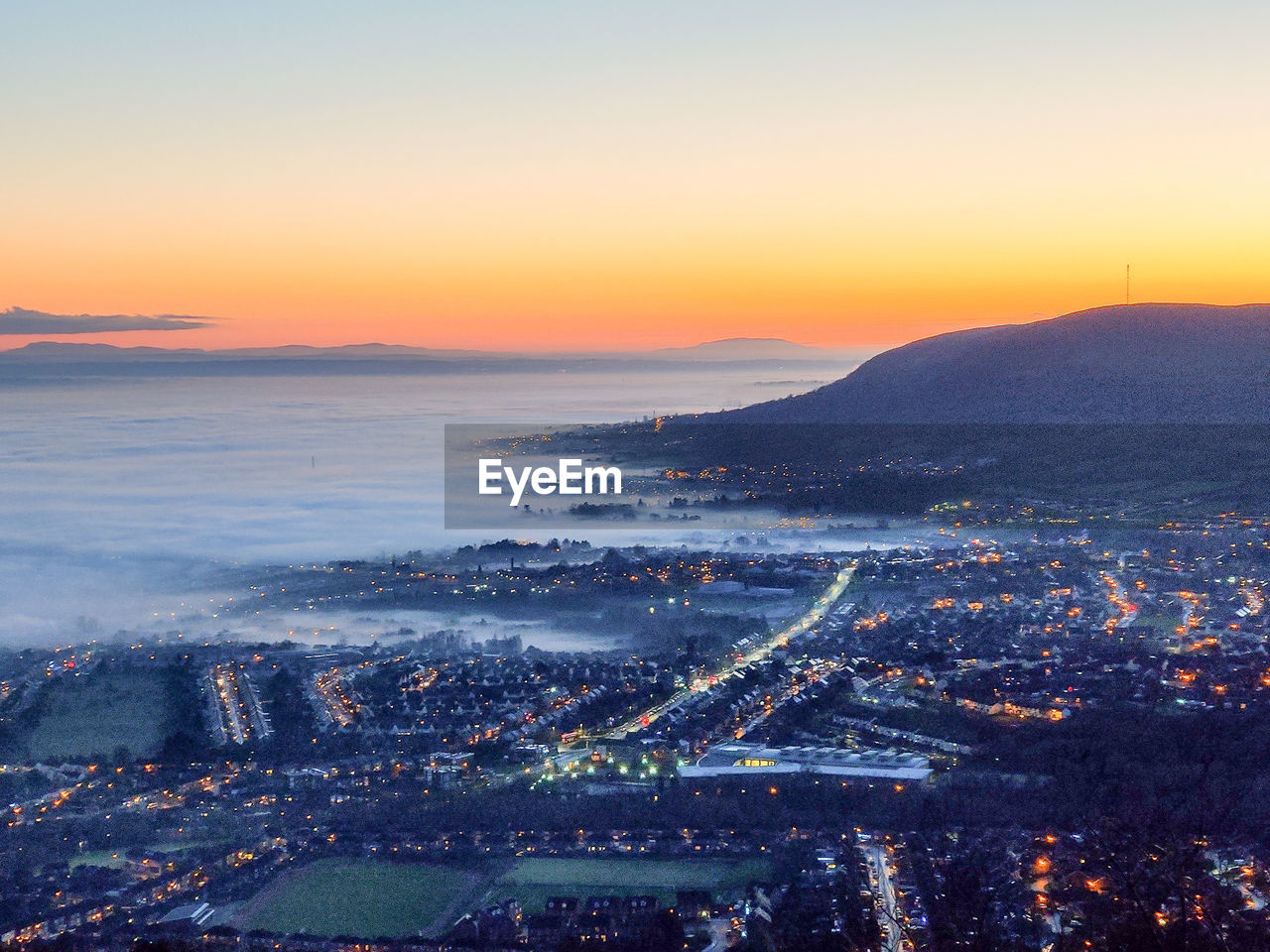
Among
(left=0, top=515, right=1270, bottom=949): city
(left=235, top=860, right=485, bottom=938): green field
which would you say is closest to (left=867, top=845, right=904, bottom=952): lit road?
(left=0, top=515, right=1270, bottom=949): city

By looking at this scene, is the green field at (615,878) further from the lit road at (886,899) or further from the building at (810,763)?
the building at (810,763)

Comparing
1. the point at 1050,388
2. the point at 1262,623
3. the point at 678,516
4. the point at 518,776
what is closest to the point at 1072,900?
the point at 518,776

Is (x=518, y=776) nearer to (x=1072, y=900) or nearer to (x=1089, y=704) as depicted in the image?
(x=1072, y=900)

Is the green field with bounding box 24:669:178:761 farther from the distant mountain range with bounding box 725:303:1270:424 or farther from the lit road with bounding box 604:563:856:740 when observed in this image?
the distant mountain range with bounding box 725:303:1270:424

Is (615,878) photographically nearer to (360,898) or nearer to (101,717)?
(360,898)

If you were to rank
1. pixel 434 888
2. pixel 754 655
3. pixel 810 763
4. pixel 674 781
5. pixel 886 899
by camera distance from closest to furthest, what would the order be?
pixel 886 899
pixel 434 888
pixel 674 781
pixel 810 763
pixel 754 655

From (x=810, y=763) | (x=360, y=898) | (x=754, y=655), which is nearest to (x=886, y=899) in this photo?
(x=810, y=763)

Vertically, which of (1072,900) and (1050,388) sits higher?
(1050,388)
